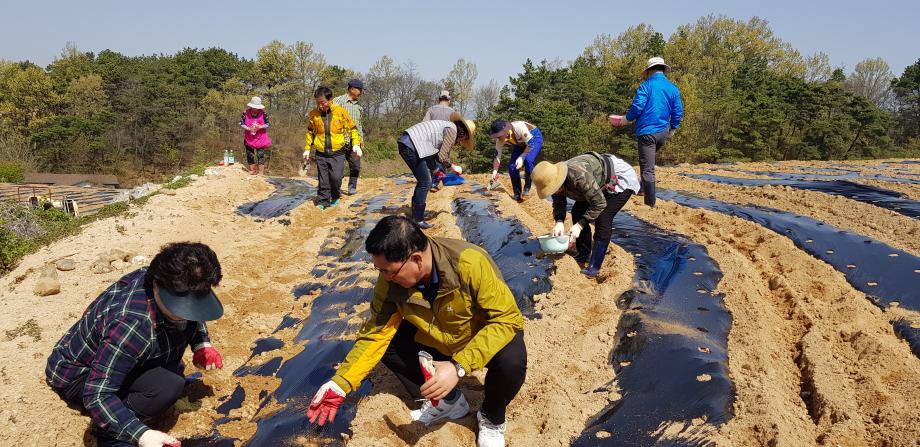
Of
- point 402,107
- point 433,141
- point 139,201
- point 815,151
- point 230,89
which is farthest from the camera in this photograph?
point 402,107

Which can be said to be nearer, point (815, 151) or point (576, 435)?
point (576, 435)

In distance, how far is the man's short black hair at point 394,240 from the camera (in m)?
1.89

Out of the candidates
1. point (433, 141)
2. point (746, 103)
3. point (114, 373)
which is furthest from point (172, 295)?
point (746, 103)

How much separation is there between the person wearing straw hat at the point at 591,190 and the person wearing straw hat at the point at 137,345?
2261 millimetres

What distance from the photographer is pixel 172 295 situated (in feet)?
6.91

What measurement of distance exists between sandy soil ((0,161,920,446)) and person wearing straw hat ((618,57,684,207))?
0.84m

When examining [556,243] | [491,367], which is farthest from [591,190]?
[491,367]

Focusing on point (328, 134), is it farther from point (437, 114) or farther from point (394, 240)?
point (394, 240)

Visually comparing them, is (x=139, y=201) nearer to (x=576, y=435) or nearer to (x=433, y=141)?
(x=433, y=141)

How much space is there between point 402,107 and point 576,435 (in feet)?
142

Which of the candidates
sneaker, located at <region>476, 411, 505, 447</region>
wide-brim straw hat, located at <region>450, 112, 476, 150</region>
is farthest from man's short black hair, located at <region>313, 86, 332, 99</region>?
sneaker, located at <region>476, 411, 505, 447</region>

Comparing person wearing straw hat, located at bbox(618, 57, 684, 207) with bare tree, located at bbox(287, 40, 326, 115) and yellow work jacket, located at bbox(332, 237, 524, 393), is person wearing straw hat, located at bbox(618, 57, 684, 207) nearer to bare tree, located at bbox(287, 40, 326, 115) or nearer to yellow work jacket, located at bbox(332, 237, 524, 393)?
yellow work jacket, located at bbox(332, 237, 524, 393)

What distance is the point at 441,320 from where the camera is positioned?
7.34 ft

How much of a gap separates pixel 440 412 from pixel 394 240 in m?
1.03
